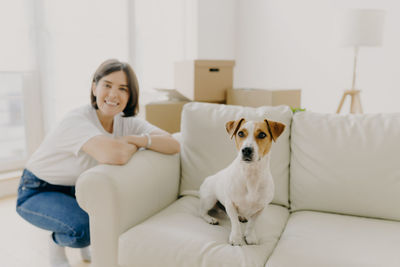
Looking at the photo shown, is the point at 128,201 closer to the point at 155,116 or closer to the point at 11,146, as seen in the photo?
the point at 155,116

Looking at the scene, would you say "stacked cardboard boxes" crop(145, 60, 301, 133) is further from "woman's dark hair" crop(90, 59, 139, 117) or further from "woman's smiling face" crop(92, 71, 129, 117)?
"woman's smiling face" crop(92, 71, 129, 117)

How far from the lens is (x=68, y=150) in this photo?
5.28ft

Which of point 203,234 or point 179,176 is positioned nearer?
point 203,234

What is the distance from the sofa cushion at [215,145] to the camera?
1.73 meters

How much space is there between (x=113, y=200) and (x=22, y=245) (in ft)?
3.82

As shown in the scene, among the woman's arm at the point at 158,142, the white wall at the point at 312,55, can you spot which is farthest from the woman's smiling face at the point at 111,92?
the white wall at the point at 312,55

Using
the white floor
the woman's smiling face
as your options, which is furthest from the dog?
the white floor

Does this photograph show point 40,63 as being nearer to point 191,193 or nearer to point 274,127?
point 191,193

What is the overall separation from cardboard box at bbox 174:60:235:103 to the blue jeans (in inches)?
52.6

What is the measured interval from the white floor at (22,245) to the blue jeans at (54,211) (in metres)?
0.38

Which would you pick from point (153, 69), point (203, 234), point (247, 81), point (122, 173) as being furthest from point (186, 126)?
point (247, 81)

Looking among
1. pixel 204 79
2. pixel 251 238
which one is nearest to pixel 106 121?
→ pixel 251 238

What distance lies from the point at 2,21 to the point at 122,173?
2.24 metres

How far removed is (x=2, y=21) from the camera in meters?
2.86
